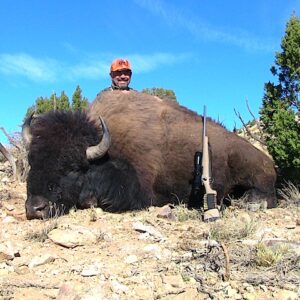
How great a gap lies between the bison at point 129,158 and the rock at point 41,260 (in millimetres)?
1829

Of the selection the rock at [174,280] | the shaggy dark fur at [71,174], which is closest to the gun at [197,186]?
the shaggy dark fur at [71,174]

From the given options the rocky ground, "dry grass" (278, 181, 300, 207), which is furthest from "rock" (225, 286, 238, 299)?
"dry grass" (278, 181, 300, 207)

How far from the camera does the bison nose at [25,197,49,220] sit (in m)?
6.31

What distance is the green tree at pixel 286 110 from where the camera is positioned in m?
9.07

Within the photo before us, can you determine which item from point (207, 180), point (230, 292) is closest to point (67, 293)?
point (230, 292)

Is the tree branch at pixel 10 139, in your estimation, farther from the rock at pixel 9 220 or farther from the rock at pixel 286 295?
the rock at pixel 286 295

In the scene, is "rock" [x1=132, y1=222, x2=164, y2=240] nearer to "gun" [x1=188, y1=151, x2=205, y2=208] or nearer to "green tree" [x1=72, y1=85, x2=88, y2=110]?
"gun" [x1=188, y1=151, x2=205, y2=208]

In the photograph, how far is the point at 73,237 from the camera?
4.87 meters

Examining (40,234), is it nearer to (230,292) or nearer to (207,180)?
(230,292)

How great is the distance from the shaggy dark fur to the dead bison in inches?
12.4

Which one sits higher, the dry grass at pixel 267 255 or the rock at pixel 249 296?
the dry grass at pixel 267 255

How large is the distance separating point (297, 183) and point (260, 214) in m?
2.69

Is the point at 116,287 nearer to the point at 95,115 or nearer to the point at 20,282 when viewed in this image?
the point at 20,282

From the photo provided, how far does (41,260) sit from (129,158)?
123 inches
